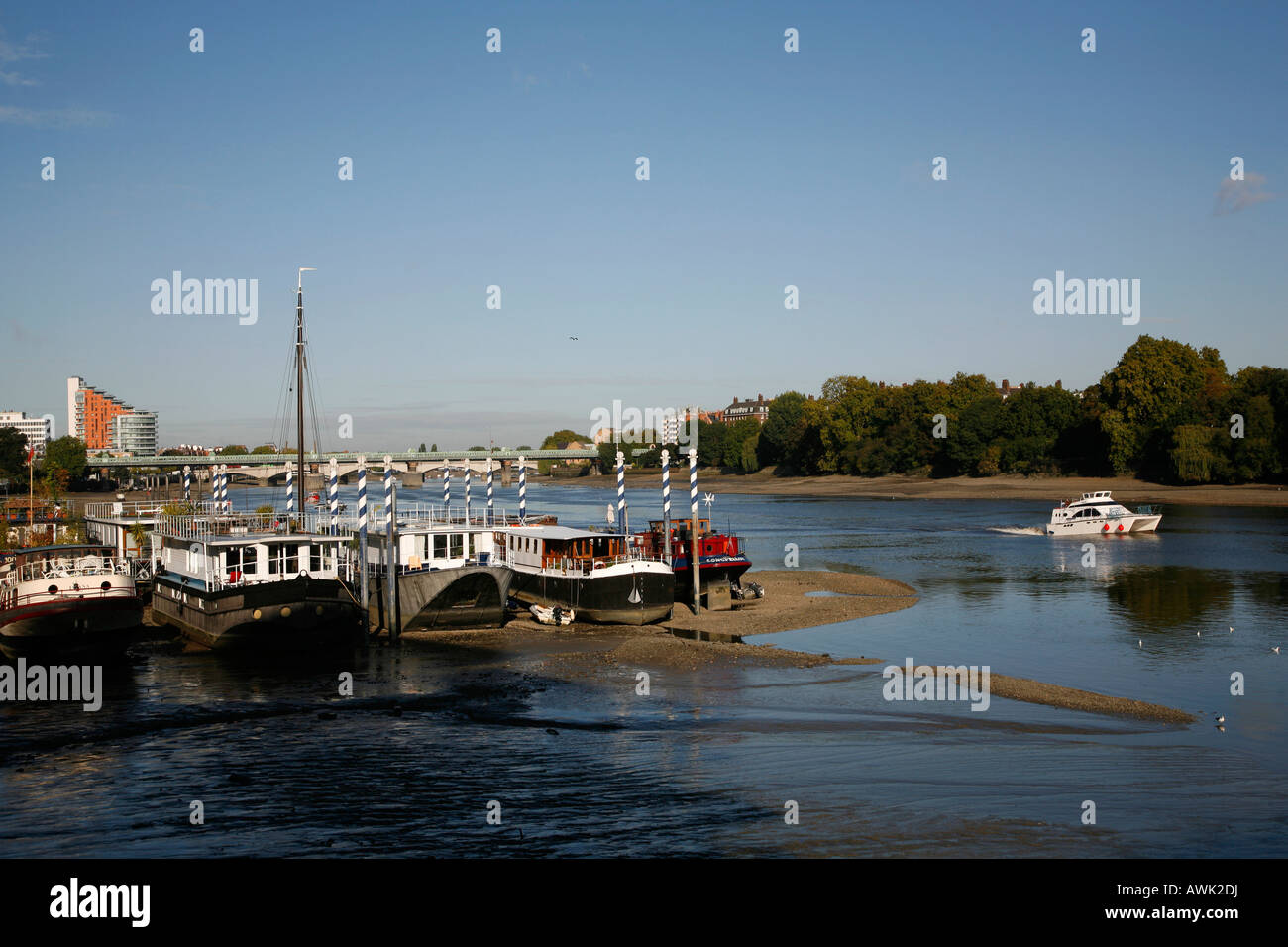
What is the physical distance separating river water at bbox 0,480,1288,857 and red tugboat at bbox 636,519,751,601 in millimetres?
7351

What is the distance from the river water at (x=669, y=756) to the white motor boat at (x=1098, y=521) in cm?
4240

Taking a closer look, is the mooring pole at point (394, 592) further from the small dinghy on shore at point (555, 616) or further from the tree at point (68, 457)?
the tree at point (68, 457)

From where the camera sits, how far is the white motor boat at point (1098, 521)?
3159 inches

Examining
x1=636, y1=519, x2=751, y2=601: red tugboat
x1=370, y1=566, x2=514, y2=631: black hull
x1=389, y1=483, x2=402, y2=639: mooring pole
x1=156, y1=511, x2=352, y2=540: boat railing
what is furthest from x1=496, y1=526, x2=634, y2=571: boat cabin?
x1=156, y1=511, x2=352, y2=540: boat railing

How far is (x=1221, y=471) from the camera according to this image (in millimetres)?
110188

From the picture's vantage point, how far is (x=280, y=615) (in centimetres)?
3391

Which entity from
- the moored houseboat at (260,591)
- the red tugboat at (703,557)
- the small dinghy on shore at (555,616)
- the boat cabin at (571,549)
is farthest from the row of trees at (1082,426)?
the moored houseboat at (260,591)

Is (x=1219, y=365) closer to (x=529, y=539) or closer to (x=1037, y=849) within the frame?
(x=529, y=539)

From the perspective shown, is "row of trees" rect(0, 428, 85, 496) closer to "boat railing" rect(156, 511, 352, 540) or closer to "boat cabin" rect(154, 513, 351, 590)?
"boat railing" rect(156, 511, 352, 540)

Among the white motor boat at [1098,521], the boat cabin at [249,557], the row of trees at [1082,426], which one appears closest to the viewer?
the boat cabin at [249,557]

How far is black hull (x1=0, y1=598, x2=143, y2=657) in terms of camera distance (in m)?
31.2

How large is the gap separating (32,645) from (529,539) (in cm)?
1829

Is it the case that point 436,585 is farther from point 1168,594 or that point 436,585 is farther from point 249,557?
point 1168,594

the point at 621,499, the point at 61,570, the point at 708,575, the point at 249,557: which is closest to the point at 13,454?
the point at 61,570
